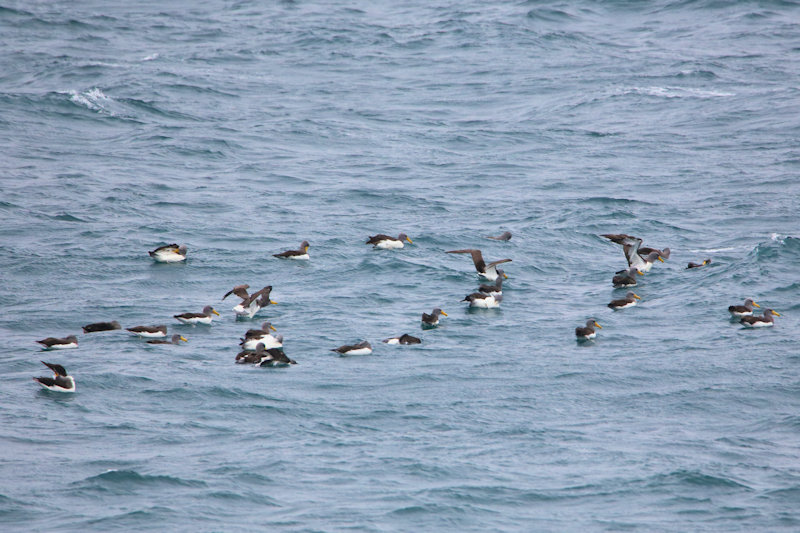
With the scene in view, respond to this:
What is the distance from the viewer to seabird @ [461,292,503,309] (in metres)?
19.5

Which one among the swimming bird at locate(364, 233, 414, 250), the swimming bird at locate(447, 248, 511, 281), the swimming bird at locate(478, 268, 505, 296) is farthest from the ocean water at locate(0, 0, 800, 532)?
the swimming bird at locate(447, 248, 511, 281)

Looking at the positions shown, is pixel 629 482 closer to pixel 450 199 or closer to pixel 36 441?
pixel 36 441

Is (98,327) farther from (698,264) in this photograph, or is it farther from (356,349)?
(698,264)

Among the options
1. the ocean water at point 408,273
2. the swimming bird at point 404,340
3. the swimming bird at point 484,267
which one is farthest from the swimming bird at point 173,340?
the swimming bird at point 484,267

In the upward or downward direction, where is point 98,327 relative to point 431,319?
upward

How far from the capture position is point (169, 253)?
21516mm

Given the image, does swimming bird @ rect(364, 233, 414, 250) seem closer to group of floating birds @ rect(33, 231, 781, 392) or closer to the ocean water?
group of floating birds @ rect(33, 231, 781, 392)

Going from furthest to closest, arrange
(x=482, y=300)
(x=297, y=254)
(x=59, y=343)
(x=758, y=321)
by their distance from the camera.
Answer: (x=297, y=254) → (x=482, y=300) → (x=758, y=321) → (x=59, y=343)

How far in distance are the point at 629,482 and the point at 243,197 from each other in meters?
16.8

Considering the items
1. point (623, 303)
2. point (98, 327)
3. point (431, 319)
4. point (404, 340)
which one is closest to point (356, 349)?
point (404, 340)

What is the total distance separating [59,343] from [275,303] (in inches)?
169

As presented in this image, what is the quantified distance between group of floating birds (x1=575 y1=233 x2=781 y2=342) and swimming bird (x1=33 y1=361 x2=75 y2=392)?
8.41 meters

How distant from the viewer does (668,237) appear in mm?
24000

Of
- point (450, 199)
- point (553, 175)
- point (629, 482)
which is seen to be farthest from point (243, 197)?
point (629, 482)
